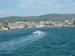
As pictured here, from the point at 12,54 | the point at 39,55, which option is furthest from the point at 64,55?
the point at 12,54

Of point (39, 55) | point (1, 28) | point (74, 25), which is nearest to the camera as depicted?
point (39, 55)

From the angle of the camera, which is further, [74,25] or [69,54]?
[74,25]

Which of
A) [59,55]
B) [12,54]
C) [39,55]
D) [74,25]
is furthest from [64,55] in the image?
[74,25]

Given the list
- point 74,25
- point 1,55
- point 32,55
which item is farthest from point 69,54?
point 74,25

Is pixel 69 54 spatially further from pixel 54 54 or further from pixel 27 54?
pixel 27 54

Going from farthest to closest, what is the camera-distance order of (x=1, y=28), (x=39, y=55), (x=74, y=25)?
(x=74, y=25)
(x=1, y=28)
(x=39, y=55)

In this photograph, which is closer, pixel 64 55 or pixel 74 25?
pixel 64 55

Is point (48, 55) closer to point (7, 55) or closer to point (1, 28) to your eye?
point (7, 55)

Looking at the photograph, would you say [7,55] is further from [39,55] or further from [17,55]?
[39,55]
